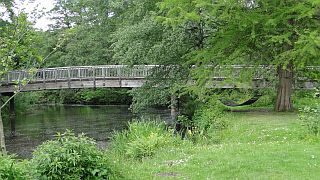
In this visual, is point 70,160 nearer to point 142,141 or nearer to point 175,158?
point 175,158

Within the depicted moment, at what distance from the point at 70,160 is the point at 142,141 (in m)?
4.68

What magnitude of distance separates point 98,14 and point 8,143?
21.8 metres

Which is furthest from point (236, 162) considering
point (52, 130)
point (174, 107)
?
point (52, 130)

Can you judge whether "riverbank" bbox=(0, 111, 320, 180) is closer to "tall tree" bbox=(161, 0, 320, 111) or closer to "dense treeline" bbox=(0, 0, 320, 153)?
"tall tree" bbox=(161, 0, 320, 111)

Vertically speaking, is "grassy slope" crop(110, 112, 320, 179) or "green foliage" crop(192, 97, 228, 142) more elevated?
"grassy slope" crop(110, 112, 320, 179)

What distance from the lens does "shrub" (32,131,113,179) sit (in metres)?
6.43

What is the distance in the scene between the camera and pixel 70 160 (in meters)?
6.48

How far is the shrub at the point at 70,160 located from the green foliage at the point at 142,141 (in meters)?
3.76

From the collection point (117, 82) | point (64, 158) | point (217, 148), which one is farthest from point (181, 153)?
point (117, 82)

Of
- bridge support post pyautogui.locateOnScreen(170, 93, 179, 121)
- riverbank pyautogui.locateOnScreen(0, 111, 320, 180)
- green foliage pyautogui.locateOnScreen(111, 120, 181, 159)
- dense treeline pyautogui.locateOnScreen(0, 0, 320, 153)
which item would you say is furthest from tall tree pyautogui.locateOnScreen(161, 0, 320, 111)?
bridge support post pyautogui.locateOnScreen(170, 93, 179, 121)

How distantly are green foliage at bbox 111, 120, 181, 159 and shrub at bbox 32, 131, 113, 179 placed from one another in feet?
12.3

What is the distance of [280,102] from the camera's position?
18641 millimetres

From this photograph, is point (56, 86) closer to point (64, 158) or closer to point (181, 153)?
point (181, 153)

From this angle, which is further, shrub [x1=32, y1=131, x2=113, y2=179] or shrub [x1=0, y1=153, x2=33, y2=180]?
shrub [x1=32, y1=131, x2=113, y2=179]
